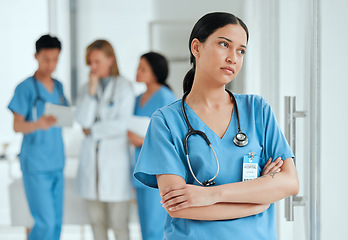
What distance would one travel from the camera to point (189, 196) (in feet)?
3.14

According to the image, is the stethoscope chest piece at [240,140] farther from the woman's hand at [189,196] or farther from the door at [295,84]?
the door at [295,84]

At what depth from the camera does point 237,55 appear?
1009mm

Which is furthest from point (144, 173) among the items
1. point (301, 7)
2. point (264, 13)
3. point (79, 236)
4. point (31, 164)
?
point (79, 236)

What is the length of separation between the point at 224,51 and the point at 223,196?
1.05 ft

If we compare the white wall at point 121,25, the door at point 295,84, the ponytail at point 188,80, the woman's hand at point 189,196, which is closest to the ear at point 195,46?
the ponytail at point 188,80

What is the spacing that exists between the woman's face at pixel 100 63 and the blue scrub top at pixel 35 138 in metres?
0.25

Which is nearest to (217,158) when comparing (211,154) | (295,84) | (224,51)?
(211,154)

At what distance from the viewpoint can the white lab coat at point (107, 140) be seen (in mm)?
2484

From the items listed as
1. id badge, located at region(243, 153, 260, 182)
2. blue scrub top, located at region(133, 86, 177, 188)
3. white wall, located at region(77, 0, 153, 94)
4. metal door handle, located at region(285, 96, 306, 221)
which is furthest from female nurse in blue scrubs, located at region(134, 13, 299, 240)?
white wall, located at region(77, 0, 153, 94)

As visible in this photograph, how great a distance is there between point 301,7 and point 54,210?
5.85 feet

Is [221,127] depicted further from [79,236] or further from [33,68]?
[79,236]

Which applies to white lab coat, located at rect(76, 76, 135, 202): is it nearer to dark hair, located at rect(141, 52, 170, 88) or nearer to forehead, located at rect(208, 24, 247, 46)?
dark hair, located at rect(141, 52, 170, 88)

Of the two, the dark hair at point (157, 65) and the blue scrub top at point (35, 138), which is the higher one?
the dark hair at point (157, 65)

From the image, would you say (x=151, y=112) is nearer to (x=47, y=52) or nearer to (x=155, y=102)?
(x=155, y=102)
